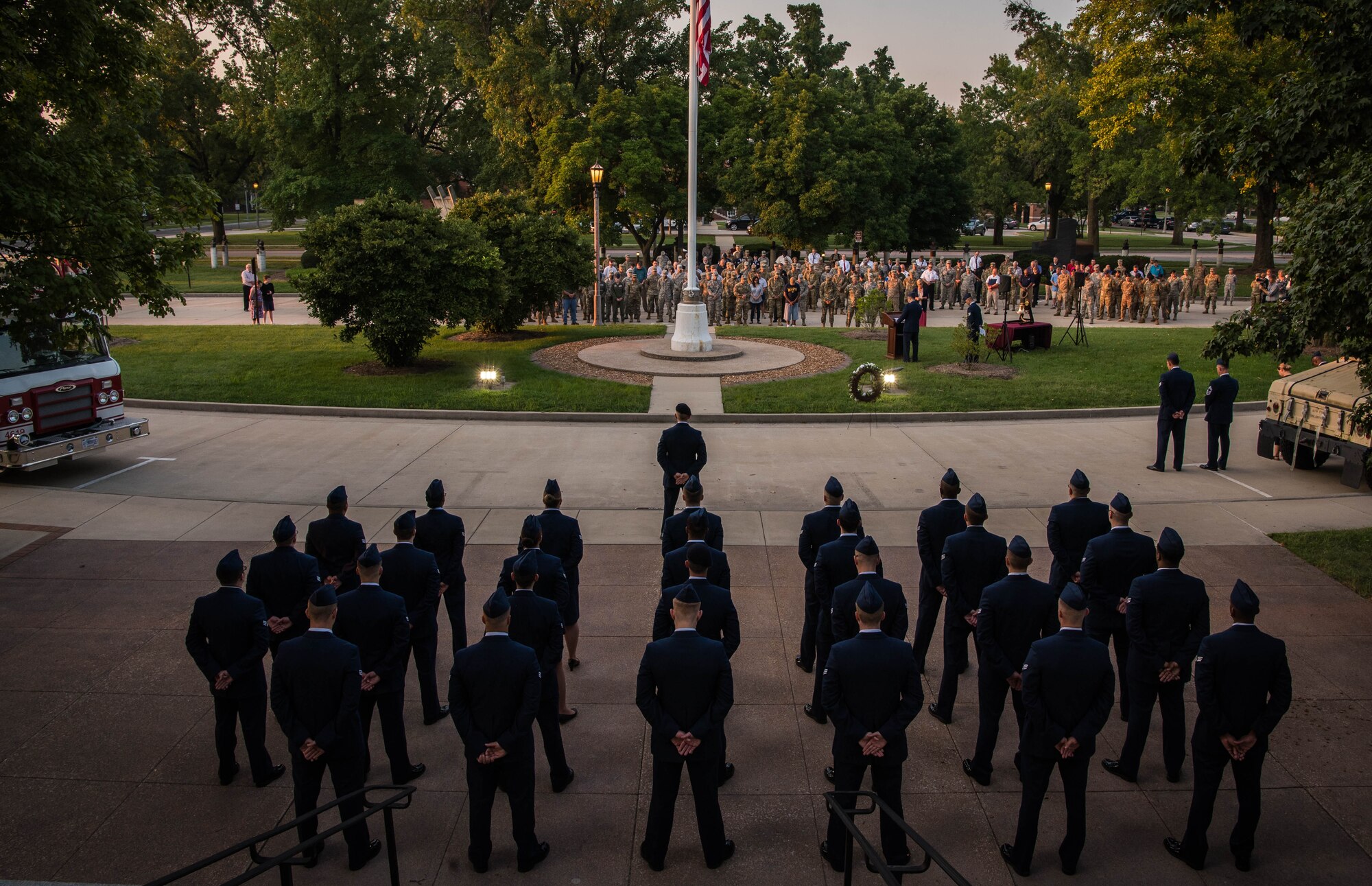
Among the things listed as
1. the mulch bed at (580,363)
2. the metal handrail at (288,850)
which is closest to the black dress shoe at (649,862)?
the metal handrail at (288,850)

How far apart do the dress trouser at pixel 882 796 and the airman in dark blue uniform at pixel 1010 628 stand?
1229mm

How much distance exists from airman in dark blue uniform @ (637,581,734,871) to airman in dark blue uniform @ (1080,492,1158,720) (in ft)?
11.2

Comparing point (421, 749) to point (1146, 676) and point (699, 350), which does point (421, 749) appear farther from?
point (699, 350)

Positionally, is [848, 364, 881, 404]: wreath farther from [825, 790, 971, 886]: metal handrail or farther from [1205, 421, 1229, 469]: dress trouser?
[825, 790, 971, 886]: metal handrail

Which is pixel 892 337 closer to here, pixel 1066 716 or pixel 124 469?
pixel 124 469

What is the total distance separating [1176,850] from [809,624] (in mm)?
3309

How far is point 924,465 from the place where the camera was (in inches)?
624

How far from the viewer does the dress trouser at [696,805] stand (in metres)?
6.01

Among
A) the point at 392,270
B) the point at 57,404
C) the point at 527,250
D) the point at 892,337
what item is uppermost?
the point at 527,250

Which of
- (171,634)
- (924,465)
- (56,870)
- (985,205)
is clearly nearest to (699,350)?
(924,465)

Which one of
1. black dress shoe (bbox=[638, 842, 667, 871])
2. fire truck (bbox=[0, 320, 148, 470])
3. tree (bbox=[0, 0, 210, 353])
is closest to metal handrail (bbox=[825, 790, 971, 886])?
black dress shoe (bbox=[638, 842, 667, 871])

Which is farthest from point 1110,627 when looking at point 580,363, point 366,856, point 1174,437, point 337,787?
point 580,363

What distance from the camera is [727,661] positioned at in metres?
6.01

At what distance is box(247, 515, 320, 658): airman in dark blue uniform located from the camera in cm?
760
